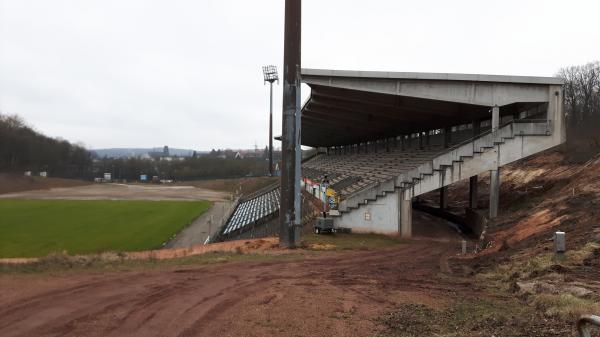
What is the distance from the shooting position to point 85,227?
37.8 metres

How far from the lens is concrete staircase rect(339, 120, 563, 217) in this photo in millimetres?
23500

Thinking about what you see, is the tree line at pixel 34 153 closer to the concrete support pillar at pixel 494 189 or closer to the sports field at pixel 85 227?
the sports field at pixel 85 227

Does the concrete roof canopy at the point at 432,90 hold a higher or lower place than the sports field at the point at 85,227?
higher

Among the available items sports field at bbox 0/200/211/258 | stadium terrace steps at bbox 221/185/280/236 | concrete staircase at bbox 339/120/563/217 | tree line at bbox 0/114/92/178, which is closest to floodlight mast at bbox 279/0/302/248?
concrete staircase at bbox 339/120/563/217

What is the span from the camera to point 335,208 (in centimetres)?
2372

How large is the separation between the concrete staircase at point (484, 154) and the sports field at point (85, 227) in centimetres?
1658

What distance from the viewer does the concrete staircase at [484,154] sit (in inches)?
925

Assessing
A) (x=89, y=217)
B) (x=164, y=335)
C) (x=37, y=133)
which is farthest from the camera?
(x=37, y=133)

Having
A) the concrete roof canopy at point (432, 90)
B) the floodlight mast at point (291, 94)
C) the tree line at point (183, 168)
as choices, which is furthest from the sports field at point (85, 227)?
the tree line at point (183, 168)

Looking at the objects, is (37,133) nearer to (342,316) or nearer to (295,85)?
(295,85)

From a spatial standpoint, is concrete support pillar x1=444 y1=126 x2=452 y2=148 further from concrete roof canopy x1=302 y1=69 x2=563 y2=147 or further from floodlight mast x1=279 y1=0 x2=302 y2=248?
floodlight mast x1=279 y1=0 x2=302 y2=248

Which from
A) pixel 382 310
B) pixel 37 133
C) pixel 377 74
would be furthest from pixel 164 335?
pixel 37 133

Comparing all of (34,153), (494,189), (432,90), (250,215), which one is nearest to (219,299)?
(432,90)

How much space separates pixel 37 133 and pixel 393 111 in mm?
141588
